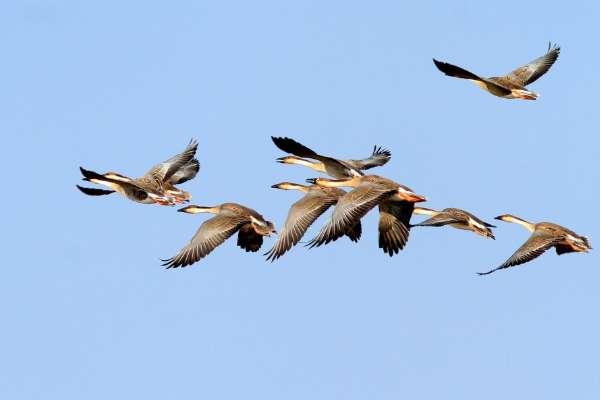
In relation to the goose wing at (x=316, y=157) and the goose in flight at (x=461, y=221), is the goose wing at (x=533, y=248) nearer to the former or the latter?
the goose in flight at (x=461, y=221)

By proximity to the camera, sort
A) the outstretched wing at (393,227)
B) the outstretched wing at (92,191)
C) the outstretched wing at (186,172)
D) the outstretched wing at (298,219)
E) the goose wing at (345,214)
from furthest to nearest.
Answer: the outstretched wing at (186,172), the outstretched wing at (92,191), the outstretched wing at (393,227), the outstretched wing at (298,219), the goose wing at (345,214)

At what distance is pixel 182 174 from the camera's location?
3469 centimetres

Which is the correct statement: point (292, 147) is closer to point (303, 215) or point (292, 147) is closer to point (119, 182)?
point (303, 215)

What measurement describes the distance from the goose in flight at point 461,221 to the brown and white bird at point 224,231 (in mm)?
3583

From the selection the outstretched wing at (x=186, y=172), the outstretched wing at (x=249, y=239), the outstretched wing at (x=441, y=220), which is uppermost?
the outstretched wing at (x=186, y=172)

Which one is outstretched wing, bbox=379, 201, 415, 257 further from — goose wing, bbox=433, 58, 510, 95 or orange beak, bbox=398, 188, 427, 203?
goose wing, bbox=433, 58, 510, 95

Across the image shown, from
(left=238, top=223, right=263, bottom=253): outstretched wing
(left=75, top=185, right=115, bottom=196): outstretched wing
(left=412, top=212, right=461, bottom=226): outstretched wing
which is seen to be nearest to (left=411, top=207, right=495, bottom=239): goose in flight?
(left=412, top=212, right=461, bottom=226): outstretched wing

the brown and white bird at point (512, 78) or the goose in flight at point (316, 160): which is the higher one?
the brown and white bird at point (512, 78)

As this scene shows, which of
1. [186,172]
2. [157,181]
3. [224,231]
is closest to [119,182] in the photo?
[157,181]

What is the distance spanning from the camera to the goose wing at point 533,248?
29.5 meters

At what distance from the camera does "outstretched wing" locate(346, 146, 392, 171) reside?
34753mm

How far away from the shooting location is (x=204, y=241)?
30266 millimetres

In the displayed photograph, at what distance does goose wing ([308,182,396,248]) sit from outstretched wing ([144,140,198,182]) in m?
7.16


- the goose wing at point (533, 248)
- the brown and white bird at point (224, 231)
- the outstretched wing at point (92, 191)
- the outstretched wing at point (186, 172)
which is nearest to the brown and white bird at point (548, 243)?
the goose wing at point (533, 248)
